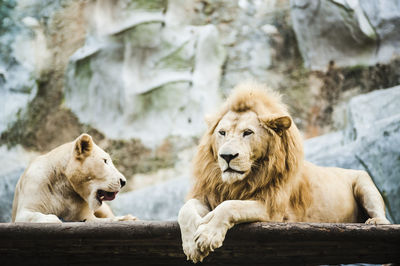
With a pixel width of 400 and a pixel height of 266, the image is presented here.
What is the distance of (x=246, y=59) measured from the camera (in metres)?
7.29

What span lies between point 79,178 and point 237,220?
48.5 inches

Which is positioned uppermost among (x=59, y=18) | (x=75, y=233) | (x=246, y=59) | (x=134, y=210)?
(x=75, y=233)

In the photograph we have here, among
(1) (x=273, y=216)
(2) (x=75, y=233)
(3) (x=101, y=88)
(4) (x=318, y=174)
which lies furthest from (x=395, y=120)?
(3) (x=101, y=88)

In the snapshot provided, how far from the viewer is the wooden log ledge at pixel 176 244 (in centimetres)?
254

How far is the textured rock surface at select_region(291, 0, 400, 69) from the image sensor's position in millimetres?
6230

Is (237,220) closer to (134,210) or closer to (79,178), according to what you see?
(79,178)

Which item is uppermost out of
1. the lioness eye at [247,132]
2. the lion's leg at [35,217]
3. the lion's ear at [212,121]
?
the lioness eye at [247,132]

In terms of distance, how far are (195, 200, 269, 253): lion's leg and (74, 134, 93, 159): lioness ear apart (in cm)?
115

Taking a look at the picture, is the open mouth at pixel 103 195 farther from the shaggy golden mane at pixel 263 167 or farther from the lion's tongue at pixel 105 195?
the shaggy golden mane at pixel 263 167

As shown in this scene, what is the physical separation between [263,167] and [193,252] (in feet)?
2.47

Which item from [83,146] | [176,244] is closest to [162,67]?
[83,146]

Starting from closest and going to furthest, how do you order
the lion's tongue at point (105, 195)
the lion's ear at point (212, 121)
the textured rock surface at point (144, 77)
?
the lion's ear at point (212, 121) < the lion's tongue at point (105, 195) < the textured rock surface at point (144, 77)

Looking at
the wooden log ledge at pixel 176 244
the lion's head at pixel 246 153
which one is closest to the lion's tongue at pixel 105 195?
the wooden log ledge at pixel 176 244

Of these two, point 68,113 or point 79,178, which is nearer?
point 79,178
